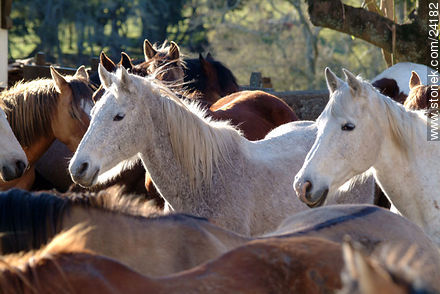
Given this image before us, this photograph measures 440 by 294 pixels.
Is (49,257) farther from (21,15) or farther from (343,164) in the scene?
(21,15)

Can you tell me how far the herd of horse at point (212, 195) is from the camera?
5.56ft

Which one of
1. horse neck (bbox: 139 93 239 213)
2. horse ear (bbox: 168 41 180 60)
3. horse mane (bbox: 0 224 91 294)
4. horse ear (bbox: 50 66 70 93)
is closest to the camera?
horse mane (bbox: 0 224 91 294)

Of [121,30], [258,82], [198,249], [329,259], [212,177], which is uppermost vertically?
[329,259]

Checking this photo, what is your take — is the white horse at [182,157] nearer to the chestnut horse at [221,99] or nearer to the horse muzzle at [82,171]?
the horse muzzle at [82,171]

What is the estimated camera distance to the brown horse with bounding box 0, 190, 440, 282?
7.19 ft

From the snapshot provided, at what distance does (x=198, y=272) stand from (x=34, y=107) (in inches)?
147

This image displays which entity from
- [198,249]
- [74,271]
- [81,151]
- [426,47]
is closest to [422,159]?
[198,249]

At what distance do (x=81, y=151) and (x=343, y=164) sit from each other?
143cm

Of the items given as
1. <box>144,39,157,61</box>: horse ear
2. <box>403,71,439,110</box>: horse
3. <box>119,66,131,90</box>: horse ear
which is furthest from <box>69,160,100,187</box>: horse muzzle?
<box>144,39,157,61</box>: horse ear

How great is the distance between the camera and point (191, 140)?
3756 millimetres

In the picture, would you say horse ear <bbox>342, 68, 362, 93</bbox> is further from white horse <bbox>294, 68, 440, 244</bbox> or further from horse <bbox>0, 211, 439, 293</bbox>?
horse <bbox>0, 211, 439, 293</bbox>

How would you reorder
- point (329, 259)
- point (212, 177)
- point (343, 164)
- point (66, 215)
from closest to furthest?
point (329, 259)
point (66, 215)
point (343, 164)
point (212, 177)

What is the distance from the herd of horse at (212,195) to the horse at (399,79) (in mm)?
1412

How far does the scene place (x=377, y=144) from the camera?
3342 mm
